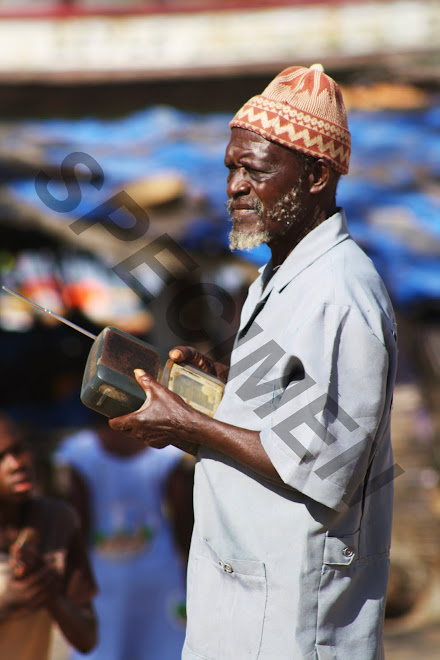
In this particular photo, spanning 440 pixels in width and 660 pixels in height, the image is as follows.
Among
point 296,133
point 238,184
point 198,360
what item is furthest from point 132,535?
point 296,133

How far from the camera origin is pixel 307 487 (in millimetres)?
1575

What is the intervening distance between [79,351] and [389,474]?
13.5 ft

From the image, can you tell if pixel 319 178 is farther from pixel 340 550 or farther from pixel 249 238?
pixel 340 550

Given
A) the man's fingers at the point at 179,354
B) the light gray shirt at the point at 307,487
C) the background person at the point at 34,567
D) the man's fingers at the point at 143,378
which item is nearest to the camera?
the light gray shirt at the point at 307,487

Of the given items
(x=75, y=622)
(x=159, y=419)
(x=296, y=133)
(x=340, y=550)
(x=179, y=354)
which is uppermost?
(x=296, y=133)

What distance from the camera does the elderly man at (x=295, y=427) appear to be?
1.59m

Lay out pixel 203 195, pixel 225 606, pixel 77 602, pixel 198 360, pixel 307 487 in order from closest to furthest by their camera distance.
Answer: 1. pixel 307 487
2. pixel 225 606
3. pixel 198 360
4. pixel 77 602
5. pixel 203 195

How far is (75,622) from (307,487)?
1423 millimetres

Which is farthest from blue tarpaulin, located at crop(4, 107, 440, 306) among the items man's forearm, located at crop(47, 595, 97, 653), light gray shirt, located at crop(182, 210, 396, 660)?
light gray shirt, located at crop(182, 210, 396, 660)

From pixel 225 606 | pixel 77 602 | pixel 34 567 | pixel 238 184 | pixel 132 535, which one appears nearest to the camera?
pixel 225 606

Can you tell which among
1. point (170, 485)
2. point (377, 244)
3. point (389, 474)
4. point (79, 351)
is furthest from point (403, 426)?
point (389, 474)

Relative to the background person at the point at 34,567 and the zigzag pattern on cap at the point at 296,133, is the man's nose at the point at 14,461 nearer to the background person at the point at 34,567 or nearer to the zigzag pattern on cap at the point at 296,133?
the background person at the point at 34,567

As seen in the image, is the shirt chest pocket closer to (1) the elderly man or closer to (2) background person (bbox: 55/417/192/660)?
(1) the elderly man

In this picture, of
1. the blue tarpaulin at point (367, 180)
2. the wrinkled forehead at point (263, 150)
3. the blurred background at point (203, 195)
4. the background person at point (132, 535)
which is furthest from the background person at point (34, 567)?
the blue tarpaulin at point (367, 180)
